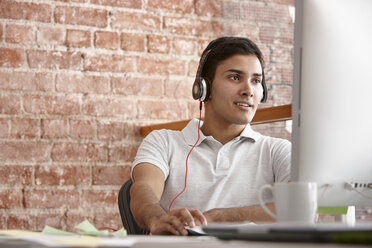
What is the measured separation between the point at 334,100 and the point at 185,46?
1.61 m

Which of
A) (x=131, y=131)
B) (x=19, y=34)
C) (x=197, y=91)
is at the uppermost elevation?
(x=19, y=34)

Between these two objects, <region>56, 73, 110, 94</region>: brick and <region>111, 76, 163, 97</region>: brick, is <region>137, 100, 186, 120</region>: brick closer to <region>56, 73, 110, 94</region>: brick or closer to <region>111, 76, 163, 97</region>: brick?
<region>111, 76, 163, 97</region>: brick

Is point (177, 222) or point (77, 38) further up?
point (77, 38)

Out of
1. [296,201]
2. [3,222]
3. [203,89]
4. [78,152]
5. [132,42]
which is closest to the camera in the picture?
[296,201]

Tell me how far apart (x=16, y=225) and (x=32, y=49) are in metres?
0.69

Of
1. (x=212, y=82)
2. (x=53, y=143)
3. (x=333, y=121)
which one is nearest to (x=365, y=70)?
(x=333, y=121)

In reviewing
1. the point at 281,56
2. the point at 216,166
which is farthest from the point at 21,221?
the point at 281,56

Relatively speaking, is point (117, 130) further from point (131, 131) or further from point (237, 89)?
point (237, 89)

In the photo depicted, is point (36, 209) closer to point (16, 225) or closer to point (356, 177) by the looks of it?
point (16, 225)

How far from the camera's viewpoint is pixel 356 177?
3.34 feet

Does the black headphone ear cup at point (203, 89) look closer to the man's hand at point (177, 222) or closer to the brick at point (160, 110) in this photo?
the brick at point (160, 110)

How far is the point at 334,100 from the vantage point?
1002mm

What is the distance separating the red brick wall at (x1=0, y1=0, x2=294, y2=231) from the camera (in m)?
2.29

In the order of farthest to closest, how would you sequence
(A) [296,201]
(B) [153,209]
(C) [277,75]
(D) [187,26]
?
(C) [277,75] → (D) [187,26] → (B) [153,209] → (A) [296,201]
